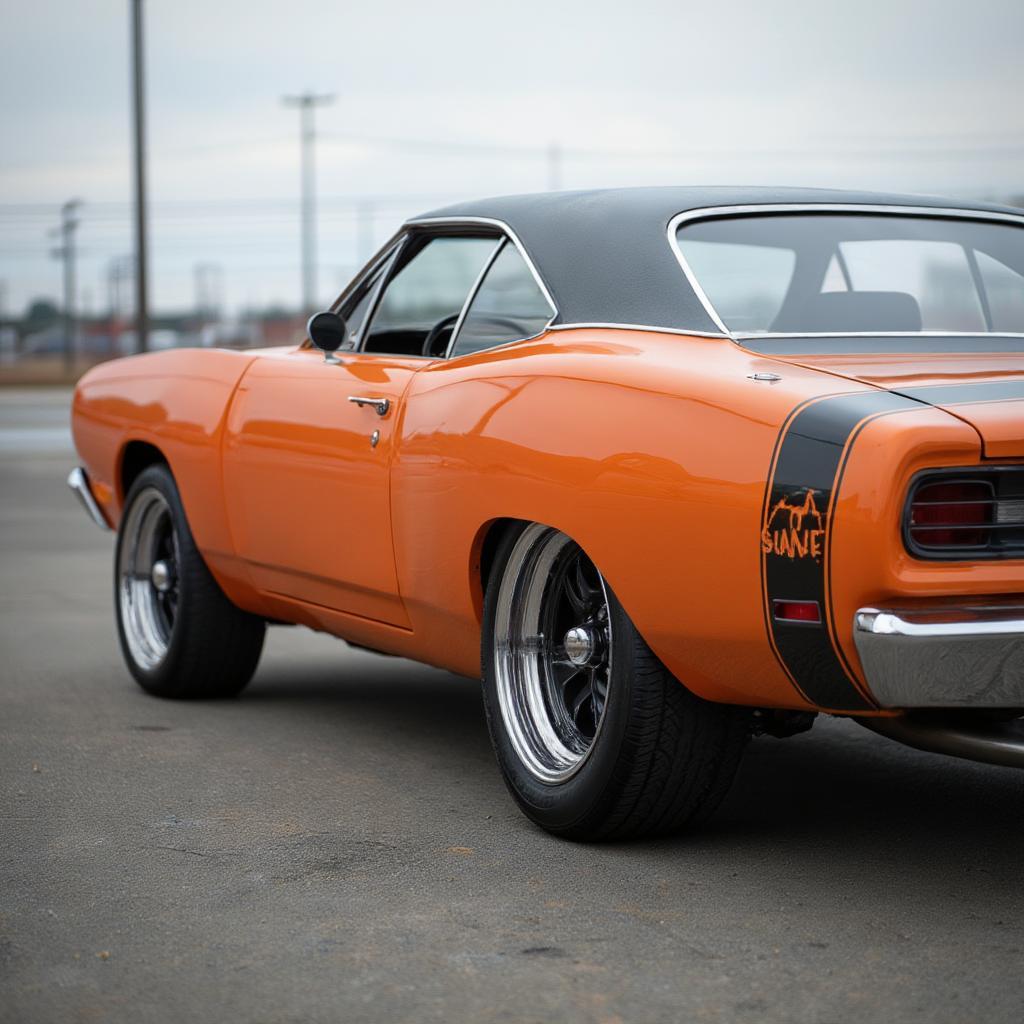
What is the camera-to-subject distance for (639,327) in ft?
13.1

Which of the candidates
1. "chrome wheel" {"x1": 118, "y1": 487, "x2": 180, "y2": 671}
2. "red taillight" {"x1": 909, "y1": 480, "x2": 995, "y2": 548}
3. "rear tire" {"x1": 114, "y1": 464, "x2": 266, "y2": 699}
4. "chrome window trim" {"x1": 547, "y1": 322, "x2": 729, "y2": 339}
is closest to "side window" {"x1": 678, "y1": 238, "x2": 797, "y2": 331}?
"chrome window trim" {"x1": 547, "y1": 322, "x2": 729, "y2": 339}

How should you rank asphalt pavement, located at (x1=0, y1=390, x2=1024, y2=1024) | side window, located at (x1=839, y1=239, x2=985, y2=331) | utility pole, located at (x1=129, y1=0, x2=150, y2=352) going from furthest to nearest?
1. utility pole, located at (x1=129, y1=0, x2=150, y2=352)
2. side window, located at (x1=839, y1=239, x2=985, y2=331)
3. asphalt pavement, located at (x1=0, y1=390, x2=1024, y2=1024)

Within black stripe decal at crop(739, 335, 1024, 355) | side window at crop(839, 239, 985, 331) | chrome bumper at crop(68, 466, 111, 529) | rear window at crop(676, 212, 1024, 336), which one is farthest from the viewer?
chrome bumper at crop(68, 466, 111, 529)

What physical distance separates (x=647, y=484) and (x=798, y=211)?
1264 millimetres

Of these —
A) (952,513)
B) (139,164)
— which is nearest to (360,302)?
(952,513)

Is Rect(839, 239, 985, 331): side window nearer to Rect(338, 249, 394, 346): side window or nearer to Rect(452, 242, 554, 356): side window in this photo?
Rect(452, 242, 554, 356): side window

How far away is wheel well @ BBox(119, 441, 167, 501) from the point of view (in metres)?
6.11

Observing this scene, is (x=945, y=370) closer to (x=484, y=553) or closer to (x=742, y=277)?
(x=742, y=277)

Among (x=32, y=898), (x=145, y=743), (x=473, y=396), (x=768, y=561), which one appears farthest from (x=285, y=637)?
(x=768, y=561)

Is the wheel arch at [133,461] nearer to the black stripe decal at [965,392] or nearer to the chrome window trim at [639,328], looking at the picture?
the chrome window trim at [639,328]

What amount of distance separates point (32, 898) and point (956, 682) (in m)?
1.88

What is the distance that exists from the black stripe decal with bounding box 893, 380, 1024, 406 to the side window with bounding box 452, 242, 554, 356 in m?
1.29

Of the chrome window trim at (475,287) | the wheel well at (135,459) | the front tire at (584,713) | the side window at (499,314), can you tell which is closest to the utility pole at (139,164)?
the wheel well at (135,459)

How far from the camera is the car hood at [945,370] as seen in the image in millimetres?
3105
